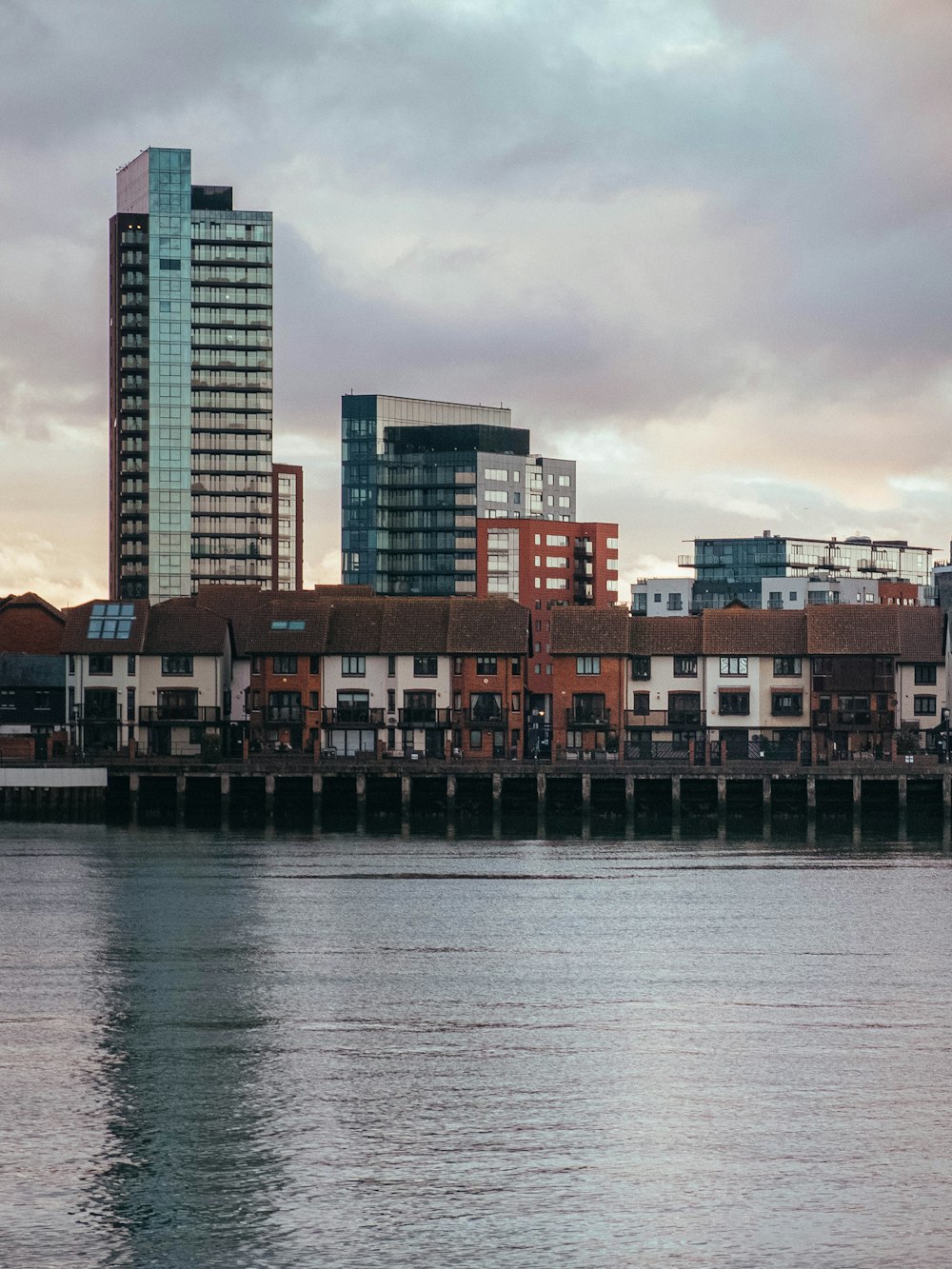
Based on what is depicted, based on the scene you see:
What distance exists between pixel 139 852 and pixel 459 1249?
2656 inches

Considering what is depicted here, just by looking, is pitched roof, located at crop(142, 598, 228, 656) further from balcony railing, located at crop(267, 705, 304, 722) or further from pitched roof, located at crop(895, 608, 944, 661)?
pitched roof, located at crop(895, 608, 944, 661)

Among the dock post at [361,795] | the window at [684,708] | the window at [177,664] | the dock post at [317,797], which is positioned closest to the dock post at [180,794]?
the dock post at [317,797]

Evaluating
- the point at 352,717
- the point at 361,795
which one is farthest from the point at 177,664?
the point at 361,795

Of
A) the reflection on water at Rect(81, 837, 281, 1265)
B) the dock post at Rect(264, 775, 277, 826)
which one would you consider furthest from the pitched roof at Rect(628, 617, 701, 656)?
the reflection on water at Rect(81, 837, 281, 1265)

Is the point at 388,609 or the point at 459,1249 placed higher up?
the point at 388,609

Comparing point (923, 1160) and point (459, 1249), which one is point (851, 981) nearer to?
point (923, 1160)

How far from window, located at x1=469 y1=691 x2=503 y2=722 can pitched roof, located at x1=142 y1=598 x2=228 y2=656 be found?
2023cm

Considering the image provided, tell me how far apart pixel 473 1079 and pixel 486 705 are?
331 feet

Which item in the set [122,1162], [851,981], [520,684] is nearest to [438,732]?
[520,684]

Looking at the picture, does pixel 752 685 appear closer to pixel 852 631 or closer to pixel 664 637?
pixel 664 637

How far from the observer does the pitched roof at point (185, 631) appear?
146 m

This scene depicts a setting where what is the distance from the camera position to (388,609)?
5871 inches

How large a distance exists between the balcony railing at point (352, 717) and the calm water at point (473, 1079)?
211 ft

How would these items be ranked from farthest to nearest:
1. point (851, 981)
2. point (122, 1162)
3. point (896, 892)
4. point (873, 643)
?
point (873, 643), point (896, 892), point (851, 981), point (122, 1162)
